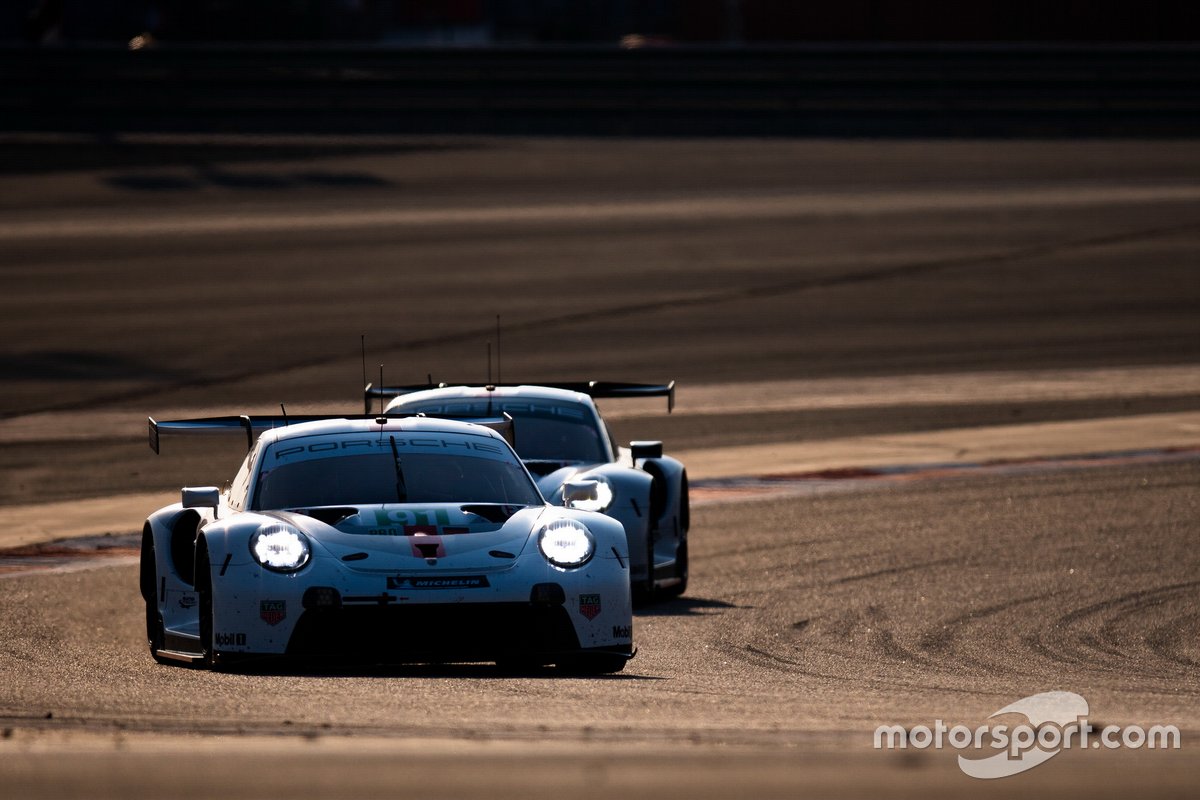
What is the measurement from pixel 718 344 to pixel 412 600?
1628cm

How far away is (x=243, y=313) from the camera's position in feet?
83.1

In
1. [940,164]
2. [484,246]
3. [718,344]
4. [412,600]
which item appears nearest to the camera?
[412,600]

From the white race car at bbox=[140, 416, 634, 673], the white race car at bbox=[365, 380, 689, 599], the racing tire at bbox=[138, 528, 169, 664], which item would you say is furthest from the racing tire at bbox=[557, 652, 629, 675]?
the white race car at bbox=[365, 380, 689, 599]

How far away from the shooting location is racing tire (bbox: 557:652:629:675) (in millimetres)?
8695

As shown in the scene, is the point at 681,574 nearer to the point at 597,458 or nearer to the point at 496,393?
the point at 597,458

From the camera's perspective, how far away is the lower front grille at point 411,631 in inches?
326

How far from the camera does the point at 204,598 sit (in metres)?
8.80

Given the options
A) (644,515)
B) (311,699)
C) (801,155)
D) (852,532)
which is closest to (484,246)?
(801,155)

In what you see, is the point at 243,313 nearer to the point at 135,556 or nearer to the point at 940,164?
the point at 135,556

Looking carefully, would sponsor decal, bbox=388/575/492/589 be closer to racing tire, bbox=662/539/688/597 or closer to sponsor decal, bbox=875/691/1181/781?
sponsor decal, bbox=875/691/1181/781

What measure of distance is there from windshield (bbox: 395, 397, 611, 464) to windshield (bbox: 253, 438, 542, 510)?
9.42 feet

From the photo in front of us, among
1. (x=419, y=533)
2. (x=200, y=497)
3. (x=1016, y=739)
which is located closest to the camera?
(x=1016, y=739)

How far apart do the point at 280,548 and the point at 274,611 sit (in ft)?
1.01

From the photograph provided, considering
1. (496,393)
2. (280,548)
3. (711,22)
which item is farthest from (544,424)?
(711,22)
